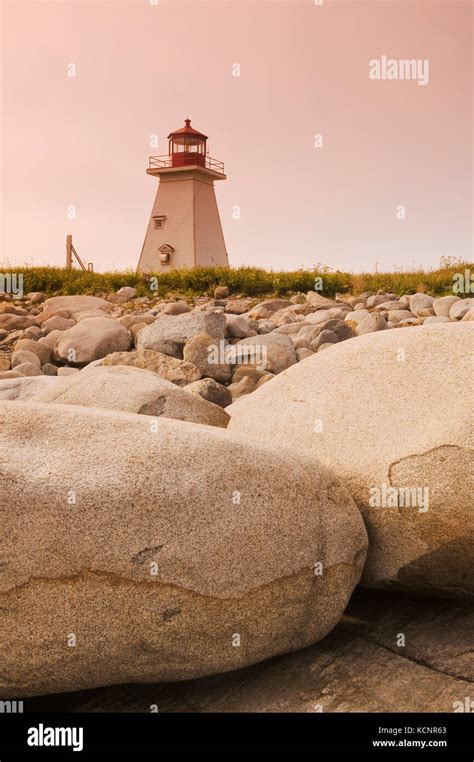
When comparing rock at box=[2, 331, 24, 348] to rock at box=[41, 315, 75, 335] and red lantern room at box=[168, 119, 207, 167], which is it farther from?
red lantern room at box=[168, 119, 207, 167]

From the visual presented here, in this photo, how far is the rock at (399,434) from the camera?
10.8ft

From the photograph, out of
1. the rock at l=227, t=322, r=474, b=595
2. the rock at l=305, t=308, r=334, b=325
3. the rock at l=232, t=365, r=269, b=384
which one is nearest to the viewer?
the rock at l=227, t=322, r=474, b=595

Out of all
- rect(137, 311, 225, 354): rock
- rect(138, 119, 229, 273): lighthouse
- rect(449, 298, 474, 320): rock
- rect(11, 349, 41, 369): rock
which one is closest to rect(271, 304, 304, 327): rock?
rect(449, 298, 474, 320): rock

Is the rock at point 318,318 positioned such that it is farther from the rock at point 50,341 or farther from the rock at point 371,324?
the rock at point 50,341

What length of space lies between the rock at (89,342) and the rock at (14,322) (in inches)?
141

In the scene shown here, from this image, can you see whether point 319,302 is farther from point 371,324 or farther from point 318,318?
point 371,324

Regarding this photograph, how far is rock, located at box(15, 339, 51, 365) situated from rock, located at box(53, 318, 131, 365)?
0.11 m

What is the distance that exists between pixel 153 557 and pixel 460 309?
1066 centimetres

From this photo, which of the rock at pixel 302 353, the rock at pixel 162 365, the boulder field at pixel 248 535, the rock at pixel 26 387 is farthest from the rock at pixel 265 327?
the boulder field at pixel 248 535

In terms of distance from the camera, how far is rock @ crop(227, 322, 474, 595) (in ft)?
10.8

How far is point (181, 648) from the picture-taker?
2.87 metres

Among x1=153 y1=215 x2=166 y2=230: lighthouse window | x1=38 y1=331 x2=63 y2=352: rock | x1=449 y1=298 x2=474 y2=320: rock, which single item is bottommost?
x1=38 y1=331 x2=63 y2=352: rock

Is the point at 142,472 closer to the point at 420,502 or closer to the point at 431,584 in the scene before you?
the point at 420,502
